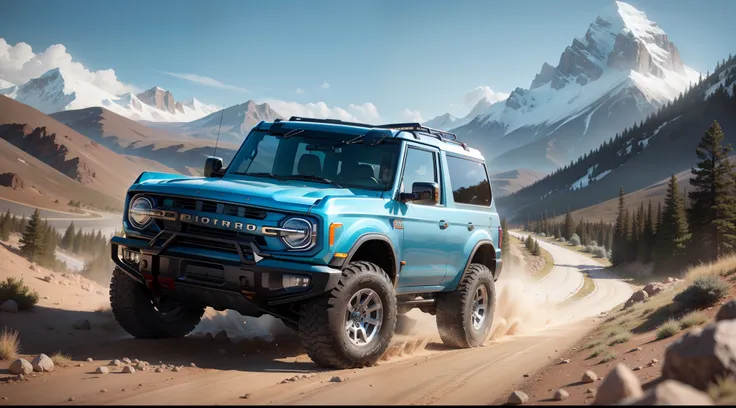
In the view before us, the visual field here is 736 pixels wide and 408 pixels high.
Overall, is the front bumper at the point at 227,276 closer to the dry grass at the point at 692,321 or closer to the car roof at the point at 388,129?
the car roof at the point at 388,129

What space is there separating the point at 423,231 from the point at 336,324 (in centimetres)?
202

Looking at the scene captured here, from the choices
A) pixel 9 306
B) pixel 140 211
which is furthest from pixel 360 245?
pixel 9 306

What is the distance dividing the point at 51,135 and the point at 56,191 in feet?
216

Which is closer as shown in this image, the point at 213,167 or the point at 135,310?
the point at 135,310

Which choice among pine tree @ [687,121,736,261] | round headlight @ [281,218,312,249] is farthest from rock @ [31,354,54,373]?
pine tree @ [687,121,736,261]

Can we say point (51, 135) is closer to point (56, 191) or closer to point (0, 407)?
point (56, 191)

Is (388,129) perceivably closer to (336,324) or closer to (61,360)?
(336,324)

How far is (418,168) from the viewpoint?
7.96m

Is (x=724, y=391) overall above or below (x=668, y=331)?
above

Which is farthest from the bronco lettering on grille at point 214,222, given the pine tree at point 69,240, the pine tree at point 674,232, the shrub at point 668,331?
the pine tree at point 674,232

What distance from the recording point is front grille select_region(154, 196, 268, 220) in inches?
242

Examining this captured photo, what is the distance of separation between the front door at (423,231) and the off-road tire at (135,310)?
2.89 m

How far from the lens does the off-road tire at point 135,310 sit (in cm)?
724

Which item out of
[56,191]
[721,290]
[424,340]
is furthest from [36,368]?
[56,191]
